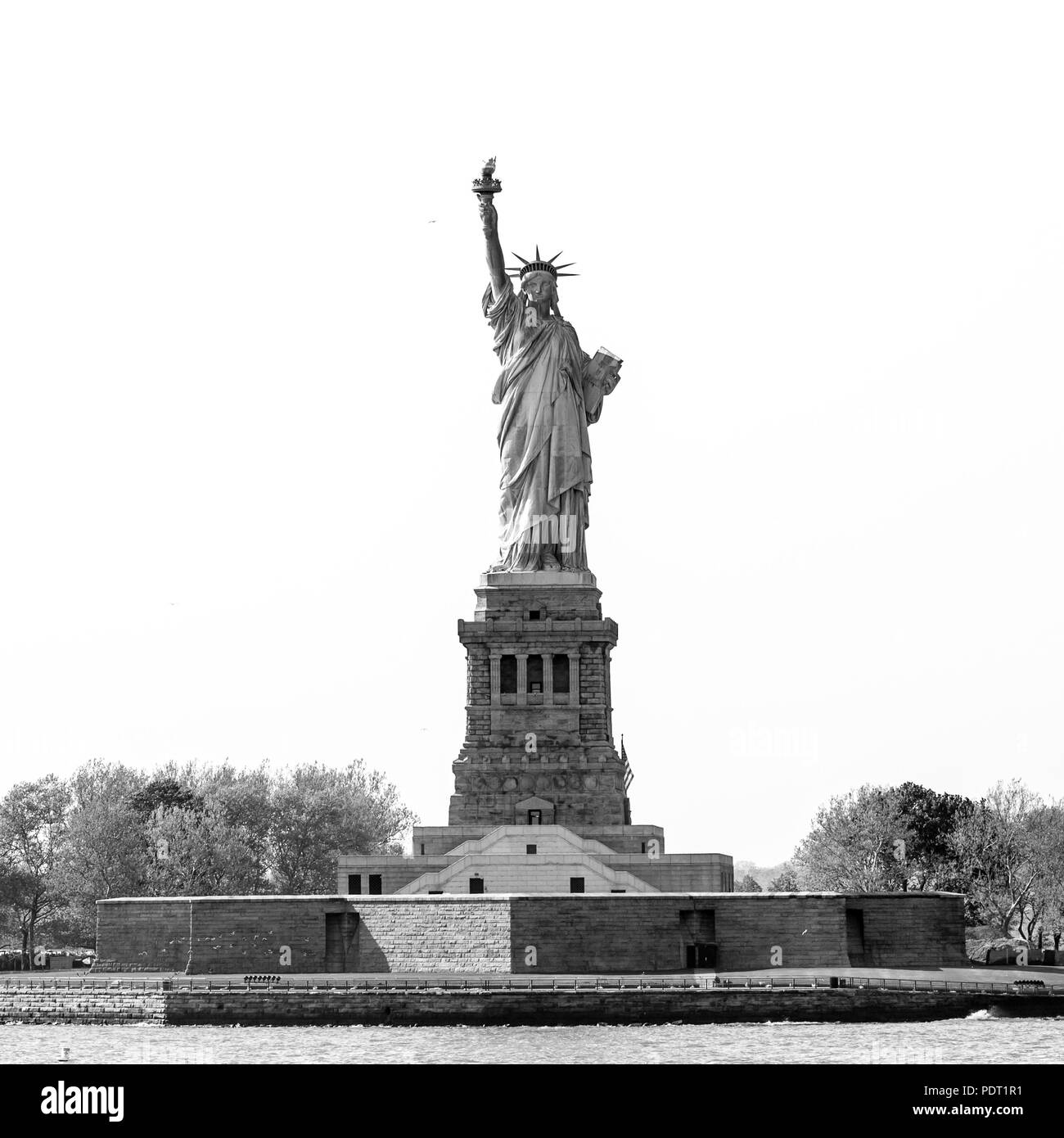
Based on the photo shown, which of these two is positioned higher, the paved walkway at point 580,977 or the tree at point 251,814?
the tree at point 251,814

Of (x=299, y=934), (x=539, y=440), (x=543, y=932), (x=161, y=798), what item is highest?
(x=539, y=440)

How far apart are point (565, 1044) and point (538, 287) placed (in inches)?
1264

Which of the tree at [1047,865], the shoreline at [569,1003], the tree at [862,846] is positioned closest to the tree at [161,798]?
the tree at [862,846]

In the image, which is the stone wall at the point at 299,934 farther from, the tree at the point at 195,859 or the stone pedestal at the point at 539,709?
the tree at the point at 195,859

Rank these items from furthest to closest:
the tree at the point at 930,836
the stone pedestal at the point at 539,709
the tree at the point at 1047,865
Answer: the tree at the point at 930,836
the tree at the point at 1047,865
the stone pedestal at the point at 539,709

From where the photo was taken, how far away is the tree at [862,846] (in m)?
94.2

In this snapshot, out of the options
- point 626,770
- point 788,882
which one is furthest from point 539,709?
point 788,882

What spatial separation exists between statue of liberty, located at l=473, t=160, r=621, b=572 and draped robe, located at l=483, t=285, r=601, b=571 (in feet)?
0.09

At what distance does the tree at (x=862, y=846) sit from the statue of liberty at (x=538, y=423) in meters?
24.6

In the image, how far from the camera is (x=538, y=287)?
251ft

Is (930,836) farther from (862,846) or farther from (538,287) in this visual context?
(538,287)

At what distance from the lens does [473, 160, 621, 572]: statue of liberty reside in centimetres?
7606

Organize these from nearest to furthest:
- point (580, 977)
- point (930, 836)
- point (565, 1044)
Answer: point (565, 1044), point (580, 977), point (930, 836)
